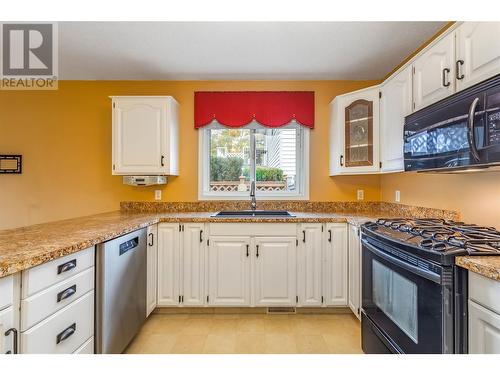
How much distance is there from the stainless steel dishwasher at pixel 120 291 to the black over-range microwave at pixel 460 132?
199 centimetres

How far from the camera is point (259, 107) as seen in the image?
301 cm

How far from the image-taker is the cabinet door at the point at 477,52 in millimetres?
1184

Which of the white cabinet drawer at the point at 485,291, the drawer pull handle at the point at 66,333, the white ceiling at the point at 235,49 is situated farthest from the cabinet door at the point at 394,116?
the drawer pull handle at the point at 66,333

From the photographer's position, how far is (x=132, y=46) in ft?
7.68

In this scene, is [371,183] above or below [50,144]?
below

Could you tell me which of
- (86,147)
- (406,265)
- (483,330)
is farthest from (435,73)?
(86,147)

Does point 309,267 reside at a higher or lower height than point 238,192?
lower

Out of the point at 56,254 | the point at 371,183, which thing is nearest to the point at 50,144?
the point at 56,254

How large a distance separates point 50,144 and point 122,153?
1072 millimetres

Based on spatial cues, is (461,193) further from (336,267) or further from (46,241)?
(46,241)

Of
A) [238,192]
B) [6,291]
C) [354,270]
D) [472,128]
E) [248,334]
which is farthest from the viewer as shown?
[238,192]

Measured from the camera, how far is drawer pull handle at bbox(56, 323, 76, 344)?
1.21 meters

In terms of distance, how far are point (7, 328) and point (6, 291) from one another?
0.14 meters

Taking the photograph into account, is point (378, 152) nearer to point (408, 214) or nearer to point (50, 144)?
point (408, 214)
